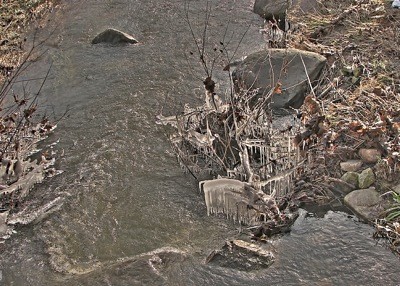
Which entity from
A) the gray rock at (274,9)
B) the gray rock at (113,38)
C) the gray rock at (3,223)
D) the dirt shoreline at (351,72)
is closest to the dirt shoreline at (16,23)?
the dirt shoreline at (351,72)

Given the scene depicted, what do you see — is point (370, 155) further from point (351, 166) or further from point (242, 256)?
point (242, 256)

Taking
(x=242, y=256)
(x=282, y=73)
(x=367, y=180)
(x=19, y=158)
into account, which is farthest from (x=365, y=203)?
(x=19, y=158)

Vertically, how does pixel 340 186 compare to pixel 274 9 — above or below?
below

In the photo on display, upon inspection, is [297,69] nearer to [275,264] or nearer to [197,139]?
[197,139]

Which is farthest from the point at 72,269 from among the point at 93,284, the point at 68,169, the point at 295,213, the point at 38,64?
the point at 38,64

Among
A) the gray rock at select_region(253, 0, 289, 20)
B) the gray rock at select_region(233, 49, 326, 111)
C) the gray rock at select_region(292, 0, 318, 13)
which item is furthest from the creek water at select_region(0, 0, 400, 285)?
the gray rock at select_region(292, 0, 318, 13)

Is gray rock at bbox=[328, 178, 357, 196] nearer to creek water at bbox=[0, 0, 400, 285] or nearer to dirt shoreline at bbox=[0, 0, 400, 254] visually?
dirt shoreline at bbox=[0, 0, 400, 254]

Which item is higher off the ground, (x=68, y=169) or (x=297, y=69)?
(x=297, y=69)
